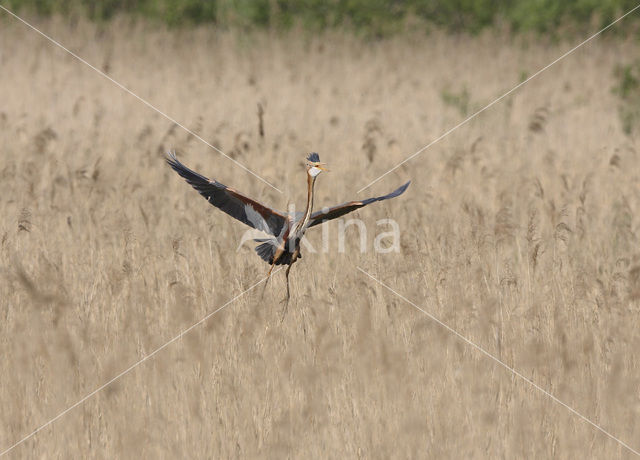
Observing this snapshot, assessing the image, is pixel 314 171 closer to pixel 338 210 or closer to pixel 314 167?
pixel 314 167

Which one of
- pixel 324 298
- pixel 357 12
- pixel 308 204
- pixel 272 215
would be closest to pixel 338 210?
pixel 308 204

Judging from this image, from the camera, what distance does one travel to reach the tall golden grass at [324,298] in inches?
170

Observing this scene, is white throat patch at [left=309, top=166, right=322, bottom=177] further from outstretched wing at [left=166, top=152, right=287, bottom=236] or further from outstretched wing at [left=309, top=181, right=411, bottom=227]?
outstretched wing at [left=166, top=152, right=287, bottom=236]

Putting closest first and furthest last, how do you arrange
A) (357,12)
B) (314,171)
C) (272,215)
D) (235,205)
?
1. (314,171)
2. (272,215)
3. (235,205)
4. (357,12)

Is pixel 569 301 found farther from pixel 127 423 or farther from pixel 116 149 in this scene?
pixel 116 149

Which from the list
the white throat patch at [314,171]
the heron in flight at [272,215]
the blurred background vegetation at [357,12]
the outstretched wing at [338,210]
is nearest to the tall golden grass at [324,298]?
the heron in flight at [272,215]

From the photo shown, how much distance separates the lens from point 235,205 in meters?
5.43

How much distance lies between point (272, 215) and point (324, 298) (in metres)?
0.58

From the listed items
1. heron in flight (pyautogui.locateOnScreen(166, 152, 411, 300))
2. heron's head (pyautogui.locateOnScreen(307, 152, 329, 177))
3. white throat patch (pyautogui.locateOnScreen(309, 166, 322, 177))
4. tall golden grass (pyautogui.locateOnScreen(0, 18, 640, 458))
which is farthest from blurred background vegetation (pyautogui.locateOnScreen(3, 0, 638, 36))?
white throat patch (pyautogui.locateOnScreen(309, 166, 322, 177))

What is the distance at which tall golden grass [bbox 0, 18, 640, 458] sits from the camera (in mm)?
4316

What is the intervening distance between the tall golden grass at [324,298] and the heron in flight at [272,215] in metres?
0.19

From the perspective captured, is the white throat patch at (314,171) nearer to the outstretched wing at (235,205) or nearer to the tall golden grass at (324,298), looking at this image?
the outstretched wing at (235,205)

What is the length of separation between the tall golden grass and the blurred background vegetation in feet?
16.8

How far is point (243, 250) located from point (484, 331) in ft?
5.86
